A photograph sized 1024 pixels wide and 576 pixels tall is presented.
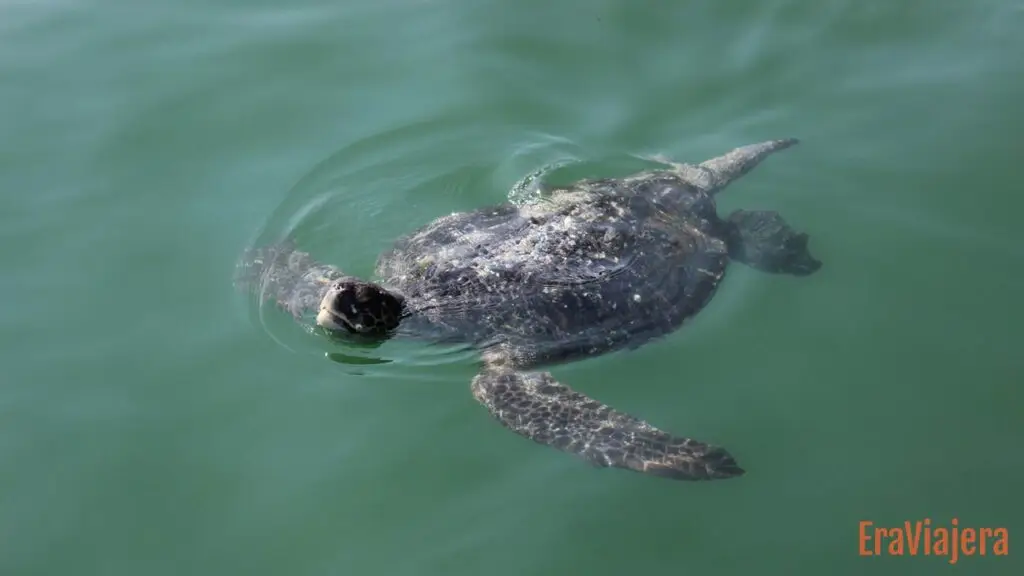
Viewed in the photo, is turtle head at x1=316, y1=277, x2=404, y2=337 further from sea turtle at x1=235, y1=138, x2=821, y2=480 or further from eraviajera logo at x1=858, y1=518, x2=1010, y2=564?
eraviajera logo at x1=858, y1=518, x2=1010, y2=564

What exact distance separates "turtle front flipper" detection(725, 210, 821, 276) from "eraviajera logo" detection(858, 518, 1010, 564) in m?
2.39

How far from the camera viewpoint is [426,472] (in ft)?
18.5

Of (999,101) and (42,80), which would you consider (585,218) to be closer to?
(999,101)

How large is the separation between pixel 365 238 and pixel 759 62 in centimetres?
478

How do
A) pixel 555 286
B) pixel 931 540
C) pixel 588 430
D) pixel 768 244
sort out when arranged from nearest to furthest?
1. pixel 931 540
2. pixel 588 430
3. pixel 555 286
4. pixel 768 244

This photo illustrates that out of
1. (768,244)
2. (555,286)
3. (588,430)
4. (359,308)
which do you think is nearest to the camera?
(588,430)

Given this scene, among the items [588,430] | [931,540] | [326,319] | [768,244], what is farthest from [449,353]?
[931,540]

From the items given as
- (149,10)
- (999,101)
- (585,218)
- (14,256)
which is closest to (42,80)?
(149,10)

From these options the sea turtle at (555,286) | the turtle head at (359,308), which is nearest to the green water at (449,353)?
the sea turtle at (555,286)

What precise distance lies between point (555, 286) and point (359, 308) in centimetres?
143

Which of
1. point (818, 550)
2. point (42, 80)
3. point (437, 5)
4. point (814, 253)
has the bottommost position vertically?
point (818, 550)

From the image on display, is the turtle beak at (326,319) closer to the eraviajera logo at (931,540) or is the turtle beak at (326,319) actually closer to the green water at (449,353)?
the green water at (449,353)

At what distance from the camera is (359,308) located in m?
6.20

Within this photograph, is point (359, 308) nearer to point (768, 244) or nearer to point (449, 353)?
point (449, 353)
